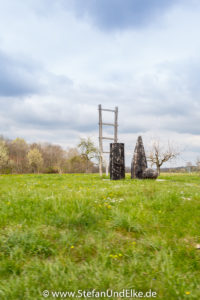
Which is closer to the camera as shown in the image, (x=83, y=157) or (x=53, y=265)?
(x=53, y=265)

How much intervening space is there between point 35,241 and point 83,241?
0.79 m

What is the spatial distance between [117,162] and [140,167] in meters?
1.69

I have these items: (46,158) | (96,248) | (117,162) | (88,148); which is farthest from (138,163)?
(46,158)

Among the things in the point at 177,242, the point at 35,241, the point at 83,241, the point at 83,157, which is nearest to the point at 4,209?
the point at 35,241

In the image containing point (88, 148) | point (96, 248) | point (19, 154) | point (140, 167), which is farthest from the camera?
point (19, 154)

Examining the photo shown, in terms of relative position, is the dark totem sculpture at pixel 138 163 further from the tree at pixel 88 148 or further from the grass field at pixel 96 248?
the tree at pixel 88 148

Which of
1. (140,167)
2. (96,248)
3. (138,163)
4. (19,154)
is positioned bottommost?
(96,248)

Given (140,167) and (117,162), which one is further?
(117,162)

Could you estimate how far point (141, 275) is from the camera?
2.68 metres

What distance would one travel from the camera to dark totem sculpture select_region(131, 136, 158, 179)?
569 inches

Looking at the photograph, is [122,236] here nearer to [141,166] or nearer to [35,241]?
[35,241]

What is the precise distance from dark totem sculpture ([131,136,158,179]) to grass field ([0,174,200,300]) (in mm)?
9235

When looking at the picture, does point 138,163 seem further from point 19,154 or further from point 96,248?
point 19,154

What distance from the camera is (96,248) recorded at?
328cm
